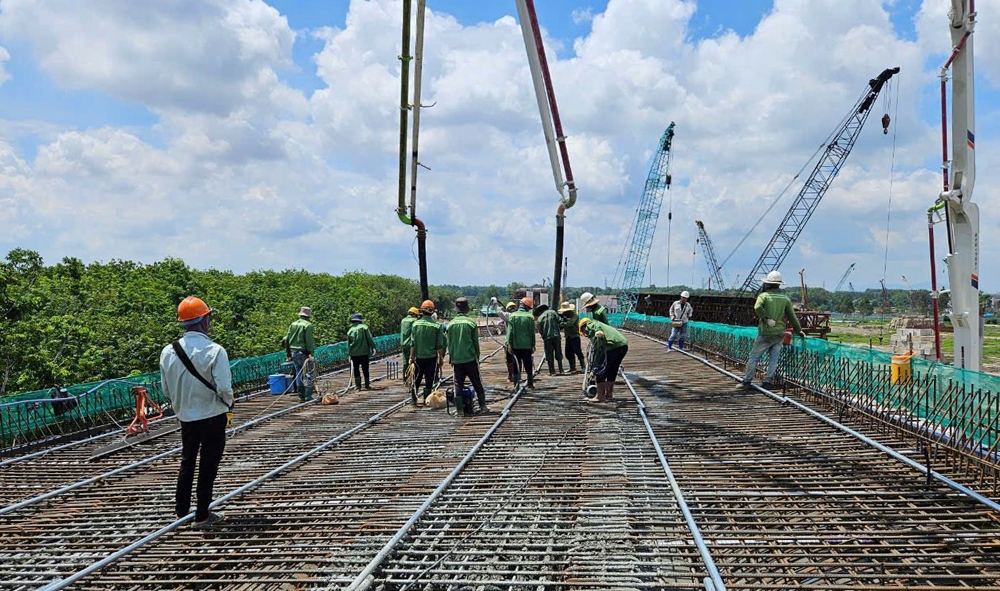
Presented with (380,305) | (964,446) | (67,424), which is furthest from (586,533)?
(380,305)

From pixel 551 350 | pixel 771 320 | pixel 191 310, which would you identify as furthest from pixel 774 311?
pixel 191 310

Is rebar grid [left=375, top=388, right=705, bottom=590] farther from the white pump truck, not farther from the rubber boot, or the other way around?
the white pump truck

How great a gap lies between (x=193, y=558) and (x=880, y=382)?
25.2 ft

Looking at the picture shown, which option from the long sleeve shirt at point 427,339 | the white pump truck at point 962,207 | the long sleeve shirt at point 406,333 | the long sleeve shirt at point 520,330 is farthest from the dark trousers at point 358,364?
the white pump truck at point 962,207

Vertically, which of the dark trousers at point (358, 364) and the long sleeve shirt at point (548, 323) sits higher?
the long sleeve shirt at point (548, 323)

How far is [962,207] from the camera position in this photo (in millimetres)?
10281

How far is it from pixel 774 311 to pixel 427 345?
520 centimetres

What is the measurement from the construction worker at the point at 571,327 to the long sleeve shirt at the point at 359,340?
12.7 feet

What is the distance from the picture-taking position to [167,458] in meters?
7.54

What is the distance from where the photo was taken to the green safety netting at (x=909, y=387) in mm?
6160

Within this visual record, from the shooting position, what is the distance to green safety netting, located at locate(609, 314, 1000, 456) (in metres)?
6.16

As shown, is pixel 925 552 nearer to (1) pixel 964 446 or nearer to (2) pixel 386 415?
(1) pixel 964 446

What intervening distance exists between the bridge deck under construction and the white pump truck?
4.07m

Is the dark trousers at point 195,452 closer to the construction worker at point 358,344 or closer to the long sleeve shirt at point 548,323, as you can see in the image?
the construction worker at point 358,344
